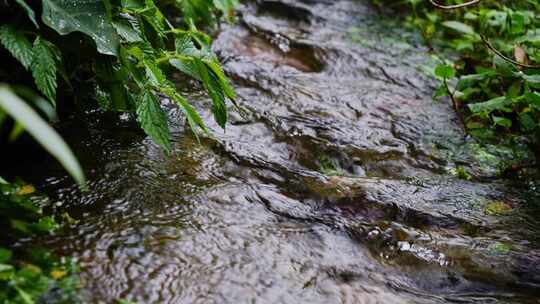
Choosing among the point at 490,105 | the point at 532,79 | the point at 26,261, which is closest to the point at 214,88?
the point at 26,261

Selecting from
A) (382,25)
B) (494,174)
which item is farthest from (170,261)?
(382,25)

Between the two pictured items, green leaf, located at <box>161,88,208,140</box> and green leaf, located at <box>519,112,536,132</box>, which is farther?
green leaf, located at <box>519,112,536,132</box>

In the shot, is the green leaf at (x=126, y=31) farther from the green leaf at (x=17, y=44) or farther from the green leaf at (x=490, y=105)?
the green leaf at (x=490, y=105)

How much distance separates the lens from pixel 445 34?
481 cm

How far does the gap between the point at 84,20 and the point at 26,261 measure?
79 cm

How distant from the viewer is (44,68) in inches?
70.5

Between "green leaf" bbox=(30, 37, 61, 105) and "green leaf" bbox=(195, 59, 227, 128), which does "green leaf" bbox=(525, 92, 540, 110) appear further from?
"green leaf" bbox=(30, 37, 61, 105)

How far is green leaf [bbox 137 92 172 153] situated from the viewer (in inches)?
78.2

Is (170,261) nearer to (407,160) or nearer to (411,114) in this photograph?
(407,160)

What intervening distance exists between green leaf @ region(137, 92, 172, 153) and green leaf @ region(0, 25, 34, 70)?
0.39 metres

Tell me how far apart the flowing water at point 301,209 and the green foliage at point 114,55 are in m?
0.25

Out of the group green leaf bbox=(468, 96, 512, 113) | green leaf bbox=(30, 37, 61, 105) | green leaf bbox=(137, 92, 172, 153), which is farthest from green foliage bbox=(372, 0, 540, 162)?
green leaf bbox=(30, 37, 61, 105)

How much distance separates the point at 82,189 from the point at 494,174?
1925mm

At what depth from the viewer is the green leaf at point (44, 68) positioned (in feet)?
5.78
